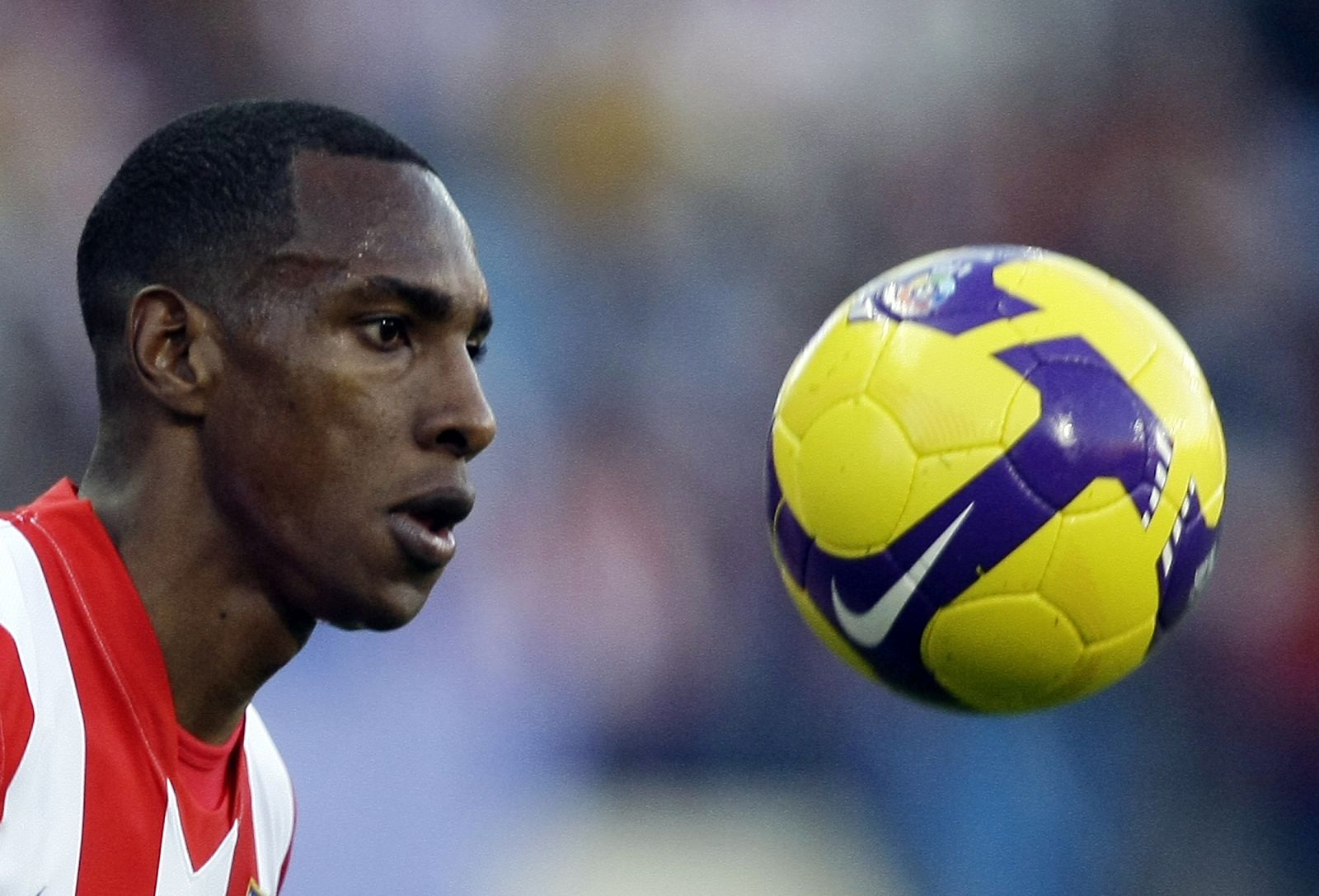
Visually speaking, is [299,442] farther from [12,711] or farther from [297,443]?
[12,711]

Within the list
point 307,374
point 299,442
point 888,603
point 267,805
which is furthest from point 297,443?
point 888,603

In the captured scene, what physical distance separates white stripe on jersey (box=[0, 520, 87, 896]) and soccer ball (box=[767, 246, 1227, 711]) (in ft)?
3.89

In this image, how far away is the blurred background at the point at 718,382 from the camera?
6.13 metres

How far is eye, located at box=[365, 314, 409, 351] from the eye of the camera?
2.75 m

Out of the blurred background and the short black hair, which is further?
the blurred background

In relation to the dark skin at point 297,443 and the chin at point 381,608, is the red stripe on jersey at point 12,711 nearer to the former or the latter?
the dark skin at point 297,443

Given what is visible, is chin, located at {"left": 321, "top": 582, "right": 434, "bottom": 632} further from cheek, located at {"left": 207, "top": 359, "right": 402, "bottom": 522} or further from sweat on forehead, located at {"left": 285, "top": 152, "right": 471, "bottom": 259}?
sweat on forehead, located at {"left": 285, "top": 152, "right": 471, "bottom": 259}

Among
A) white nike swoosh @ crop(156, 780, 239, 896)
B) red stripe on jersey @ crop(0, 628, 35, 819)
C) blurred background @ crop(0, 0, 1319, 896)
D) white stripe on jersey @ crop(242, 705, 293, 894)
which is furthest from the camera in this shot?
blurred background @ crop(0, 0, 1319, 896)

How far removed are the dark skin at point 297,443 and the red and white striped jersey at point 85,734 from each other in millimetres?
70

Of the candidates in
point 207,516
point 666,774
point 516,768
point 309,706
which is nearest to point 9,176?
point 309,706

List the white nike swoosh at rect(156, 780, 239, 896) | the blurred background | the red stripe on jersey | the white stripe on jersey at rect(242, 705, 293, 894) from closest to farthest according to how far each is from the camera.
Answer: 1. the red stripe on jersey
2. the white nike swoosh at rect(156, 780, 239, 896)
3. the white stripe on jersey at rect(242, 705, 293, 894)
4. the blurred background

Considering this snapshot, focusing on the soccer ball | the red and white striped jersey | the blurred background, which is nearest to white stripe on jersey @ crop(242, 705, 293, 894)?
the red and white striped jersey

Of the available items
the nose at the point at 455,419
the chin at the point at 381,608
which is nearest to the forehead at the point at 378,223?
the nose at the point at 455,419

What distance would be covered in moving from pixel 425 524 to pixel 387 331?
1.03 feet
